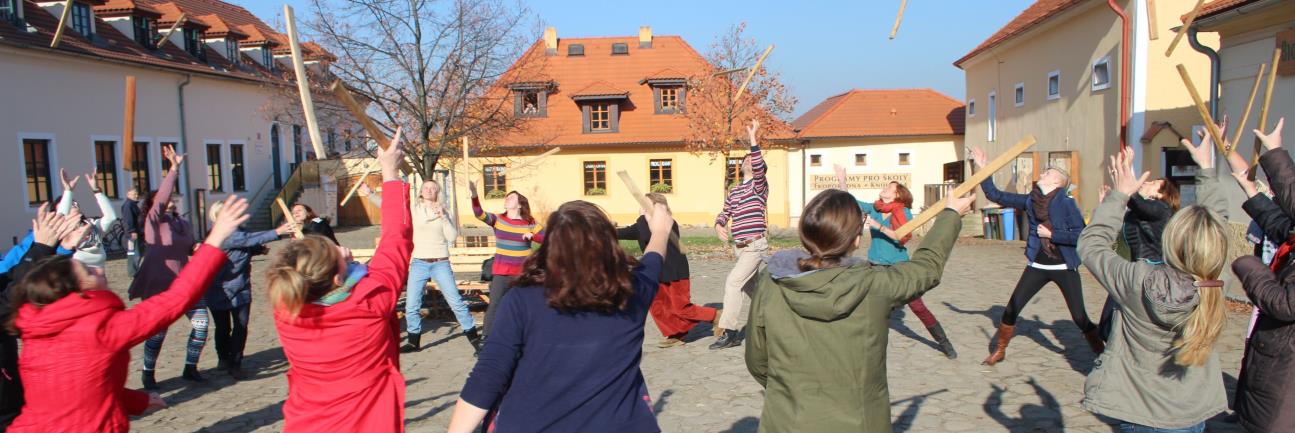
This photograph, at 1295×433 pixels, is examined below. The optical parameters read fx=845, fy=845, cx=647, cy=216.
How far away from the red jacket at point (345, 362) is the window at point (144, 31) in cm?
2686

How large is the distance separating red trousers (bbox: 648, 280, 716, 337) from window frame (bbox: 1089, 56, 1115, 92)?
1275 cm

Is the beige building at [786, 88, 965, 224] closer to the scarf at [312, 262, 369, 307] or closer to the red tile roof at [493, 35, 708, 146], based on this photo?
the red tile roof at [493, 35, 708, 146]

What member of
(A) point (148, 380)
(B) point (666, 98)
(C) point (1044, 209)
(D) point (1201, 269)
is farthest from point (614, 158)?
(D) point (1201, 269)

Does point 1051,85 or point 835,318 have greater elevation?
point 1051,85

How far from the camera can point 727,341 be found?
8117 mm

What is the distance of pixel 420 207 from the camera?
820cm

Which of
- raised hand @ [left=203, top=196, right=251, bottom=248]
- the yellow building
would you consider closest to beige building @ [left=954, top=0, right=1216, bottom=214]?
the yellow building

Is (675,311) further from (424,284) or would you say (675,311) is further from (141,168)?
(141,168)

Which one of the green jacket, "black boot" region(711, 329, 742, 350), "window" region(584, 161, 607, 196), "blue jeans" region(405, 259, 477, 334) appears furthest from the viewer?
"window" region(584, 161, 607, 196)

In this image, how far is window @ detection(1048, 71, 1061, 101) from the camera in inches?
789

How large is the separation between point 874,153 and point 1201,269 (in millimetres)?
28304

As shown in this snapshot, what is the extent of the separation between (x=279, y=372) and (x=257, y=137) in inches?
988

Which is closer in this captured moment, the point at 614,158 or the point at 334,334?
the point at 334,334

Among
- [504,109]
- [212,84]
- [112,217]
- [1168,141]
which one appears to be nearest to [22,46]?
[212,84]
